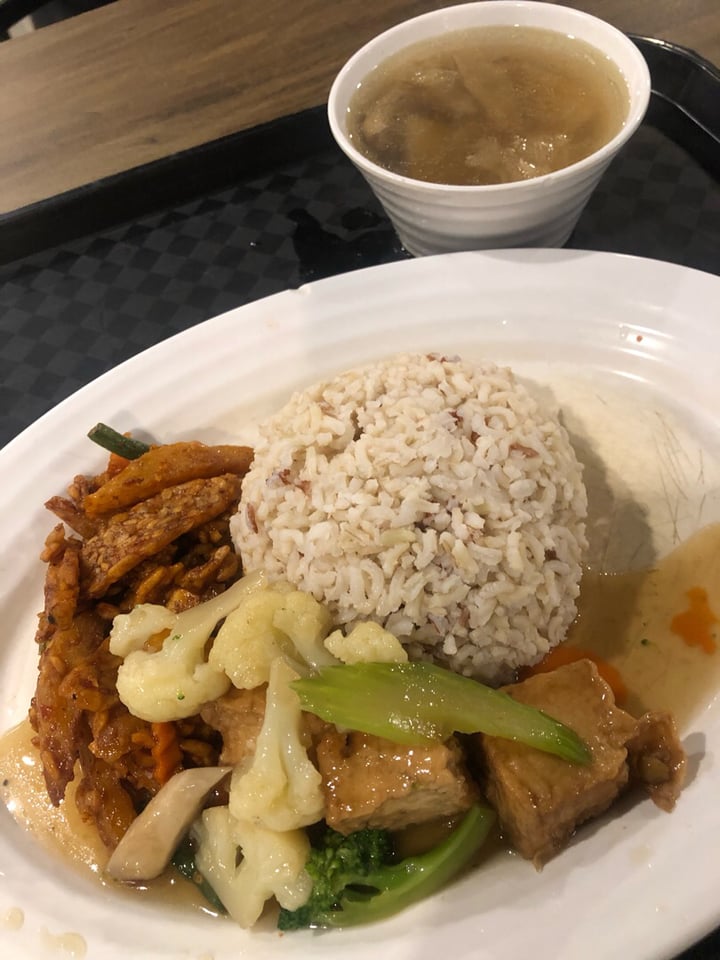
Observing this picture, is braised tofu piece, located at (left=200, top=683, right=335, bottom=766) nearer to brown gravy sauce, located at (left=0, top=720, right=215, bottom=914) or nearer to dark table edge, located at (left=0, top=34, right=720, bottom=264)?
brown gravy sauce, located at (left=0, top=720, right=215, bottom=914)

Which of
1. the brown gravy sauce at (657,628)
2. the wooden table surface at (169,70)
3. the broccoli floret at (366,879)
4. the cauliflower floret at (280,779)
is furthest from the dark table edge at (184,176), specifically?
the broccoli floret at (366,879)

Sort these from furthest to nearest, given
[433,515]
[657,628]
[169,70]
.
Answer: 1. [169,70]
2. [657,628]
3. [433,515]

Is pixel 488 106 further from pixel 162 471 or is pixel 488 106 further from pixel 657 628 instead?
pixel 657 628

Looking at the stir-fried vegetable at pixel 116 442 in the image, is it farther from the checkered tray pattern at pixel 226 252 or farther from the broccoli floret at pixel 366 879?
the broccoli floret at pixel 366 879

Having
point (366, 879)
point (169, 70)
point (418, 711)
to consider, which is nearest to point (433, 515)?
point (418, 711)

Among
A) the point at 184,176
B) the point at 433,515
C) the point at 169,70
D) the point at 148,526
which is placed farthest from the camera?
the point at 169,70

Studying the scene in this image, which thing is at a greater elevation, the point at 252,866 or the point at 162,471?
the point at 162,471

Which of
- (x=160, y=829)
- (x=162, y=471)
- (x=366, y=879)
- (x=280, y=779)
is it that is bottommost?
(x=366, y=879)
